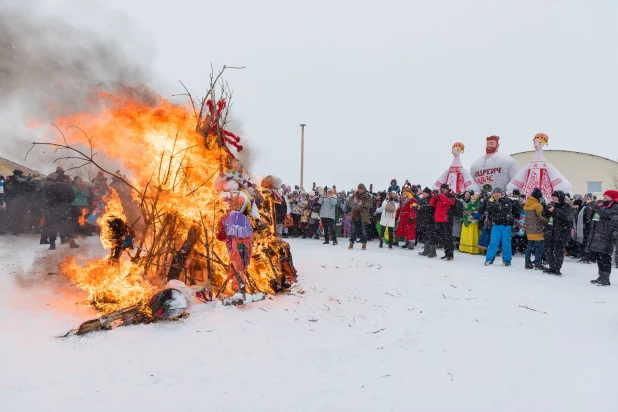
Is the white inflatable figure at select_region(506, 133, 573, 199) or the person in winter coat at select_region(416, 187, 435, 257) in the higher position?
the white inflatable figure at select_region(506, 133, 573, 199)

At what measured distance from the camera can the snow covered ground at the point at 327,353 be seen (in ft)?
11.1

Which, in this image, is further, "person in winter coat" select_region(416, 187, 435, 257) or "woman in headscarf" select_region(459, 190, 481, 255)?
"woman in headscarf" select_region(459, 190, 481, 255)

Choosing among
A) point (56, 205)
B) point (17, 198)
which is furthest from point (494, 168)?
point (17, 198)

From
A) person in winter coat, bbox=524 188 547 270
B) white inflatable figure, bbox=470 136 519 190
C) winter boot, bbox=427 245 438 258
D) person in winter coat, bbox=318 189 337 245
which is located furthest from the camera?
white inflatable figure, bbox=470 136 519 190

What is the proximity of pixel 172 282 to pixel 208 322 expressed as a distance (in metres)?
0.89

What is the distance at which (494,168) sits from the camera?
1519 centimetres

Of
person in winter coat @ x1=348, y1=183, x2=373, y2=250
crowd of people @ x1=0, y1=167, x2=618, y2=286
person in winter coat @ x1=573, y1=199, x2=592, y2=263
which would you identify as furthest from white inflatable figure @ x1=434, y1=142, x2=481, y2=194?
person in winter coat @ x1=573, y1=199, x2=592, y2=263

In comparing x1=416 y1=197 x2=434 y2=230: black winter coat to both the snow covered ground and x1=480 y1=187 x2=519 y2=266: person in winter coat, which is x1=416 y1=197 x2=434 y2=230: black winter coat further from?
the snow covered ground

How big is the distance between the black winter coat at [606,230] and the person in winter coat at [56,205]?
37.7 feet

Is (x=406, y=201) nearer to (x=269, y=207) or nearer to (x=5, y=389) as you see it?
(x=269, y=207)

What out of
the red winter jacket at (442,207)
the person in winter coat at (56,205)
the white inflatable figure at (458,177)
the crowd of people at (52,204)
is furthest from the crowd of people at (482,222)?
the person in winter coat at (56,205)

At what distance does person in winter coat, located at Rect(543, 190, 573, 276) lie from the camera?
28.4ft

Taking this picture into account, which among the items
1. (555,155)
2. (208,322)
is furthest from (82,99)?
(555,155)

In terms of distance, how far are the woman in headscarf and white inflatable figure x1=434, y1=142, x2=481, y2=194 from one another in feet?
9.54
